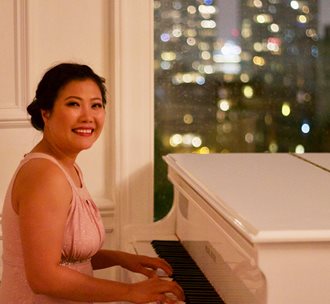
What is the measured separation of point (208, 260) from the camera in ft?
7.30

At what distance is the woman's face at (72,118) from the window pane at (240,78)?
1.22 m

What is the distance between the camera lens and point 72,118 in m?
2.09

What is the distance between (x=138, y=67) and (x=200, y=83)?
326mm

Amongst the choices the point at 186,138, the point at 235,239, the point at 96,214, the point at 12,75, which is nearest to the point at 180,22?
the point at 186,138

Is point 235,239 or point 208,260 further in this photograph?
point 208,260

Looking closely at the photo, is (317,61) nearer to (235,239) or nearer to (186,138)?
(186,138)

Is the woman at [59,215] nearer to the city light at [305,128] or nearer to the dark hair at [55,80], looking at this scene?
the dark hair at [55,80]

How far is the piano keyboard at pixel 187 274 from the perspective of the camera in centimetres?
203

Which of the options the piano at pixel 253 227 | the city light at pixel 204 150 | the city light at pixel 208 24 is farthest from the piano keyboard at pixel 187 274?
the city light at pixel 208 24

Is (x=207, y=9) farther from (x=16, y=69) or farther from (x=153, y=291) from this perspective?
(x=153, y=291)

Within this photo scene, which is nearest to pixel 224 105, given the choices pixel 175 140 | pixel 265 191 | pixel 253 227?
pixel 175 140

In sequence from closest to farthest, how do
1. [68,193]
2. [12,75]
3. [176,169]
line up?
[68,193] < [176,169] < [12,75]

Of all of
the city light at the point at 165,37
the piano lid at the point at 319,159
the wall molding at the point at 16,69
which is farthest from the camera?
the city light at the point at 165,37

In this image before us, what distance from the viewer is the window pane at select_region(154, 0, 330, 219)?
3350 millimetres
